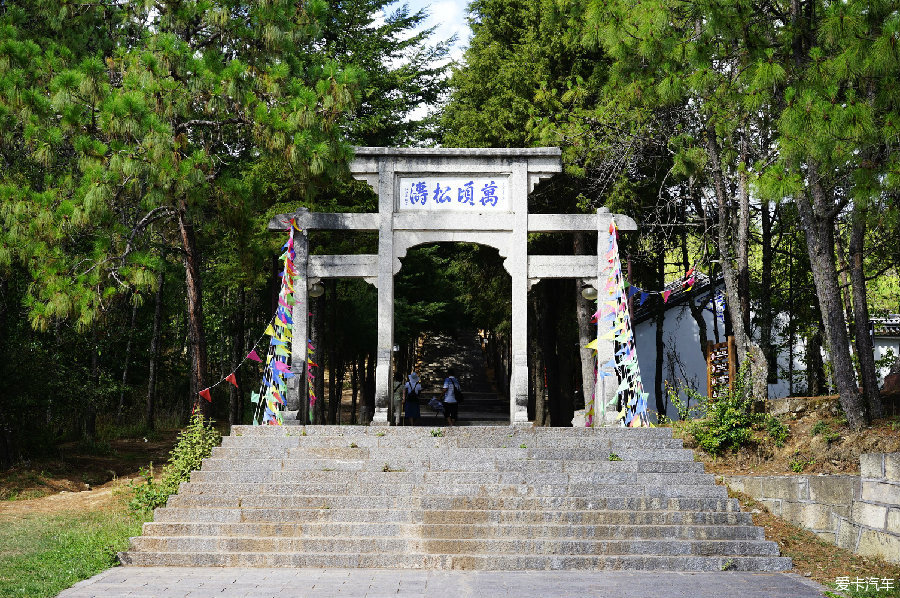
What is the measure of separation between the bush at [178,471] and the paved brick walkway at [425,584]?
1.80 metres

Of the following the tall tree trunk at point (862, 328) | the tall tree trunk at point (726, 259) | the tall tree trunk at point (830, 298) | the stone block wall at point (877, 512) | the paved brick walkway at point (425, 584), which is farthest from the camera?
the tall tree trunk at point (726, 259)

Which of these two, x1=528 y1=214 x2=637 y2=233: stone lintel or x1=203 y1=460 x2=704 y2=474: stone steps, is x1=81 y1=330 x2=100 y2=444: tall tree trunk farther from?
x1=528 y1=214 x2=637 y2=233: stone lintel

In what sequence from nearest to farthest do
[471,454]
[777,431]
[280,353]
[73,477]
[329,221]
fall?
[471,454], [777,431], [280,353], [329,221], [73,477]

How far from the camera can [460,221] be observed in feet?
42.3

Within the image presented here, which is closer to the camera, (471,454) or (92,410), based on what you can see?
(471,454)

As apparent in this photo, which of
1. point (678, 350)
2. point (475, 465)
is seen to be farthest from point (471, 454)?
point (678, 350)

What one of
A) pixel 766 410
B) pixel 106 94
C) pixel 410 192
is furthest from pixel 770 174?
pixel 106 94

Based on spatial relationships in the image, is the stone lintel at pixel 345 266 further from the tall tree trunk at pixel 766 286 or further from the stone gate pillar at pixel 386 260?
the tall tree trunk at pixel 766 286

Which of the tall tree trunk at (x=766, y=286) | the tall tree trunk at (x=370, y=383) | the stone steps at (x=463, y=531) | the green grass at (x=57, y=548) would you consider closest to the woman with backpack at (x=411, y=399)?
the tall tree trunk at (x=370, y=383)

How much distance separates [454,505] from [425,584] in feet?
5.71

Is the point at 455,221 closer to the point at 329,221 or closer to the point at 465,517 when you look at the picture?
the point at 329,221

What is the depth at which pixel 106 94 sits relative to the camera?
1218 cm

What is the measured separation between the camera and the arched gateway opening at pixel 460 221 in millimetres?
12875

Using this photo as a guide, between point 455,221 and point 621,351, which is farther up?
point 455,221
